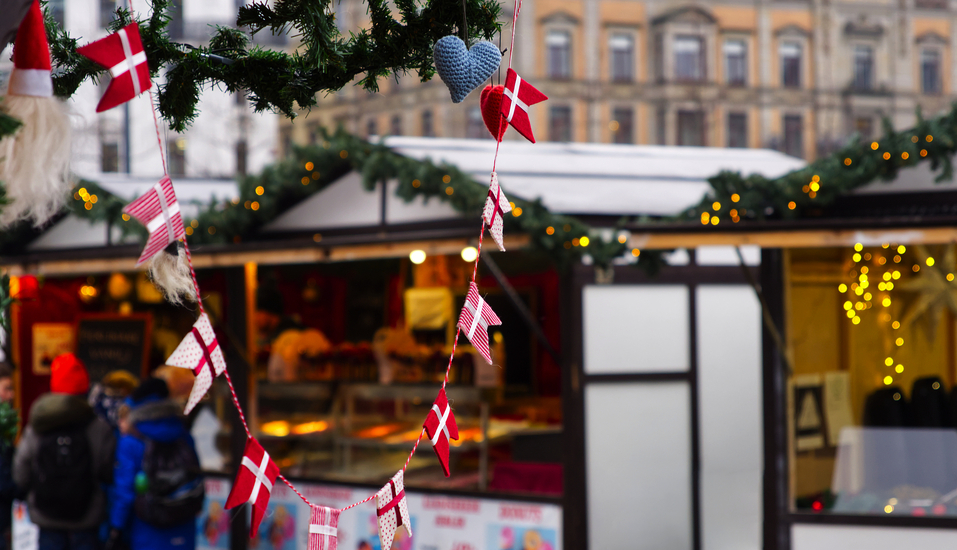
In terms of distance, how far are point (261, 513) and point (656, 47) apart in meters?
45.6

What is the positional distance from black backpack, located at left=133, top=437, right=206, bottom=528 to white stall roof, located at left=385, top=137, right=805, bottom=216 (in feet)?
8.98

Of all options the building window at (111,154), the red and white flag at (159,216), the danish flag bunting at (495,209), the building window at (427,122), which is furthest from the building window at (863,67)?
the red and white flag at (159,216)

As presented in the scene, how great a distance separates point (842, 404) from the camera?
6.38m

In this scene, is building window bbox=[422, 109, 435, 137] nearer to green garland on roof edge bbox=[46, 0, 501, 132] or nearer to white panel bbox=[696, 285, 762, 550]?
white panel bbox=[696, 285, 762, 550]

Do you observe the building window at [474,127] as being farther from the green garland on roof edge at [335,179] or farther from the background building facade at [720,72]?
the green garland on roof edge at [335,179]

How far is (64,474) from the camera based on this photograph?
6.41 m

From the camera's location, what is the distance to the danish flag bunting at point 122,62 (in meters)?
2.23

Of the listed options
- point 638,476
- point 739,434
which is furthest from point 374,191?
point 739,434

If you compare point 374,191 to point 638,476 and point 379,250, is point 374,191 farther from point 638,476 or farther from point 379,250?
point 638,476

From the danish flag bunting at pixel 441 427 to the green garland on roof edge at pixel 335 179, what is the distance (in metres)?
3.33

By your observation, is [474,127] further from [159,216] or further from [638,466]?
[159,216]

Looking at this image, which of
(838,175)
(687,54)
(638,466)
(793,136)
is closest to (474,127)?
(687,54)

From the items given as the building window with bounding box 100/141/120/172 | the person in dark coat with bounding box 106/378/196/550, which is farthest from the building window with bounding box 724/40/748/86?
the person in dark coat with bounding box 106/378/196/550

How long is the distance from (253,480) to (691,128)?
1754 inches
